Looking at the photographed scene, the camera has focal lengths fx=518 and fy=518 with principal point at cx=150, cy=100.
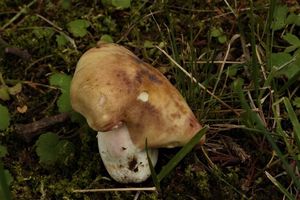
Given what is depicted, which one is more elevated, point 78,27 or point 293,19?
point 293,19

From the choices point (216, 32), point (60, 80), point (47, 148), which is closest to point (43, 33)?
point (60, 80)

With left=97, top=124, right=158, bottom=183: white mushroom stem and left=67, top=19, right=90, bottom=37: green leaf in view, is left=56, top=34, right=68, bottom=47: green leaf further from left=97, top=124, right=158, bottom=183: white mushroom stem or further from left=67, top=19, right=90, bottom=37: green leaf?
left=97, top=124, right=158, bottom=183: white mushroom stem

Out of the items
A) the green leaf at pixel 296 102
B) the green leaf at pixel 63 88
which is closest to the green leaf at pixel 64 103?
the green leaf at pixel 63 88

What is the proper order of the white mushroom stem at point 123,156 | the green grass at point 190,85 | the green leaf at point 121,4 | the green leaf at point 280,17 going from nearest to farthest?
the white mushroom stem at point 123,156
the green grass at point 190,85
the green leaf at point 280,17
the green leaf at point 121,4

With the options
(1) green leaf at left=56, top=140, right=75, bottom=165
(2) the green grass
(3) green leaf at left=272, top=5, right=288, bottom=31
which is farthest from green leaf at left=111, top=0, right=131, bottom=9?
(1) green leaf at left=56, top=140, right=75, bottom=165

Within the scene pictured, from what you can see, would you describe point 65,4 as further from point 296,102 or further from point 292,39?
point 296,102

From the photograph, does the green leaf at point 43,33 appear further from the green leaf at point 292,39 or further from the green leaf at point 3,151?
the green leaf at point 292,39

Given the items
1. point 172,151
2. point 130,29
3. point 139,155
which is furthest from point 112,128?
point 130,29
